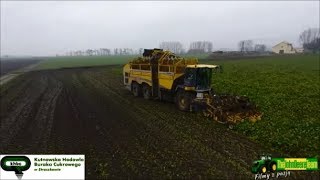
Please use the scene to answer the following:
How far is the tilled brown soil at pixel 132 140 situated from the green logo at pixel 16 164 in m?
2.15

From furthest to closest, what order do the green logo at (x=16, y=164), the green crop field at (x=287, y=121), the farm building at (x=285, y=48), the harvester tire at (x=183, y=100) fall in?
the farm building at (x=285, y=48) → the harvester tire at (x=183, y=100) → the green crop field at (x=287, y=121) → the green logo at (x=16, y=164)

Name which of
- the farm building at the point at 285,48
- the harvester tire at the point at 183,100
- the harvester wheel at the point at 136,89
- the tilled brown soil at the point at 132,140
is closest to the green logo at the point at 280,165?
the tilled brown soil at the point at 132,140

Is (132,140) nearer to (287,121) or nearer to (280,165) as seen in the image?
(280,165)

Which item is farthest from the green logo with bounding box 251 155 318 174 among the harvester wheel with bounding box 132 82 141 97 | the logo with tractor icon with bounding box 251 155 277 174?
the harvester wheel with bounding box 132 82 141 97

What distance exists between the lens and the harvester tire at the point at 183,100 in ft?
54.6

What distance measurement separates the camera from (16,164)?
23.0 ft

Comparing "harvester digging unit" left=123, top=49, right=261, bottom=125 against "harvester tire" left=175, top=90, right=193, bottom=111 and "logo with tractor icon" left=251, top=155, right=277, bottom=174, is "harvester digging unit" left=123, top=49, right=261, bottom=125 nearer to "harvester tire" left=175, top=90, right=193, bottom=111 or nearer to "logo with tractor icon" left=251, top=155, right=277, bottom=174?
"harvester tire" left=175, top=90, right=193, bottom=111

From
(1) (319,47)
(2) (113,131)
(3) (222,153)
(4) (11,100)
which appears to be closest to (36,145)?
(2) (113,131)

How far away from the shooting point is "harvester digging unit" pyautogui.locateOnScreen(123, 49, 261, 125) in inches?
570

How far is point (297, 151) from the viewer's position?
34.5 ft

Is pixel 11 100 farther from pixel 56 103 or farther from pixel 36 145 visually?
pixel 36 145

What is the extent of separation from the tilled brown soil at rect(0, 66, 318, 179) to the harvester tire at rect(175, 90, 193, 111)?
1.26 feet

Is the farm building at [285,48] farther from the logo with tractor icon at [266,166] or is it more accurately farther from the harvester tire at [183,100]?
the logo with tractor icon at [266,166]

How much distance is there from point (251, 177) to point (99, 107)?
448 inches
